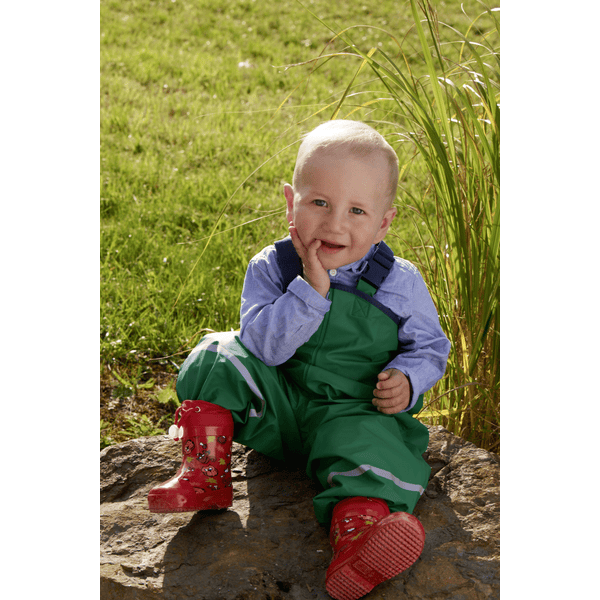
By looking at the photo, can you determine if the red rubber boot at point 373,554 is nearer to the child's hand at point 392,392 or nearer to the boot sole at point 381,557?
the boot sole at point 381,557

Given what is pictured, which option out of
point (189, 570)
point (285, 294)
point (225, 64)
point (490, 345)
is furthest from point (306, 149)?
point (225, 64)

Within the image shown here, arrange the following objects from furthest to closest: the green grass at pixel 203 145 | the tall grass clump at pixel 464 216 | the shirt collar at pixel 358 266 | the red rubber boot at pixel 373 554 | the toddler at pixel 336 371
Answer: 1. the green grass at pixel 203 145
2. the tall grass clump at pixel 464 216
3. the shirt collar at pixel 358 266
4. the toddler at pixel 336 371
5. the red rubber boot at pixel 373 554

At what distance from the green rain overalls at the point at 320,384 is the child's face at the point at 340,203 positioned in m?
0.16

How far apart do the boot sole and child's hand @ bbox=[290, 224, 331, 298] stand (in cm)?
63

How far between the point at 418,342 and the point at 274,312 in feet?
1.51

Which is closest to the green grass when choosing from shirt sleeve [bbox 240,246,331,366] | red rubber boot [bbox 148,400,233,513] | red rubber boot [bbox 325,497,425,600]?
shirt sleeve [bbox 240,246,331,366]

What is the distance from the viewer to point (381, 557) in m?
1.55

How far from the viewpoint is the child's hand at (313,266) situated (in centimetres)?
175

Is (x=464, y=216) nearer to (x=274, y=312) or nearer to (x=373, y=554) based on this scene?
(x=274, y=312)

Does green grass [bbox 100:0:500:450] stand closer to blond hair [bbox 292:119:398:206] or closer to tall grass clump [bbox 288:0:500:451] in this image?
tall grass clump [bbox 288:0:500:451]

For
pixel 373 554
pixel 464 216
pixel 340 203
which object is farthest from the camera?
pixel 464 216

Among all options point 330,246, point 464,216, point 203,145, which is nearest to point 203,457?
point 330,246

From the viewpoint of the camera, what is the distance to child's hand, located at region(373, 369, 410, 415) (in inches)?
72.8

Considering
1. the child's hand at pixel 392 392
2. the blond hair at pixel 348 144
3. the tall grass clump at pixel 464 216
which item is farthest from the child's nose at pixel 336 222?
the tall grass clump at pixel 464 216
